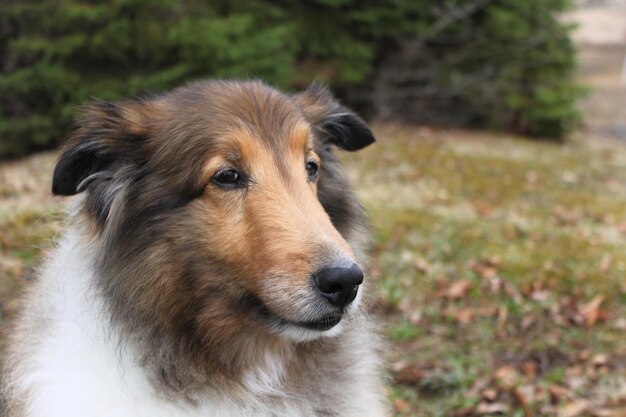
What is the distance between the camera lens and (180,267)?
2.50m

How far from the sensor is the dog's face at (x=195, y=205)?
7.97 feet

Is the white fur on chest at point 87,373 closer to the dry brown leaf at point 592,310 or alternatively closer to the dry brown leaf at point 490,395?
the dry brown leaf at point 490,395

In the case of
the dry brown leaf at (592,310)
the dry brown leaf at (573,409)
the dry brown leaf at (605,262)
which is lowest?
the dry brown leaf at (605,262)

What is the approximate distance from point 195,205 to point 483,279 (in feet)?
12.8

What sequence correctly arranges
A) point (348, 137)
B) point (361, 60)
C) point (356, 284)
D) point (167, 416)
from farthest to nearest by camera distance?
point (361, 60), point (348, 137), point (167, 416), point (356, 284)

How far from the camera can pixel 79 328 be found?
2.59m

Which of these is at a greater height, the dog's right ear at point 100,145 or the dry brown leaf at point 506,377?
the dog's right ear at point 100,145

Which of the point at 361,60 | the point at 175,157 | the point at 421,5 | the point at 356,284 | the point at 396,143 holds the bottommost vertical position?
the point at 396,143

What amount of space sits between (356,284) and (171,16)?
326 inches

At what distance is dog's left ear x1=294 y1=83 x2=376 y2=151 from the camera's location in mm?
3090

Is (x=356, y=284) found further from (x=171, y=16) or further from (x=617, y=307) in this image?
(x=171, y=16)

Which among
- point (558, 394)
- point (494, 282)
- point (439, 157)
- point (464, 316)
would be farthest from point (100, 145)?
point (439, 157)

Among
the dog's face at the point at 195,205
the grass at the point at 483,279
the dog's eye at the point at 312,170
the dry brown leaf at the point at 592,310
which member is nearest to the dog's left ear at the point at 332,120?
the dog's eye at the point at 312,170

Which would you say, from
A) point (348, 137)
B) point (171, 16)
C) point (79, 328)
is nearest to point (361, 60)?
point (171, 16)
